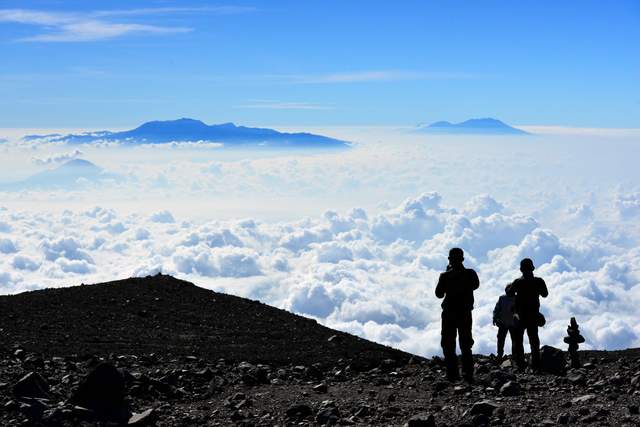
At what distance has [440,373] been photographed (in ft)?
66.2

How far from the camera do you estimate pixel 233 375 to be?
2055 centimetres

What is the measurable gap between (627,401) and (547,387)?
6.79 feet

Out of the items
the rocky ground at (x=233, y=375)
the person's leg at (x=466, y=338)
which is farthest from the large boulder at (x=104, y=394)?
the person's leg at (x=466, y=338)

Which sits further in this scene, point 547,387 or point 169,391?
point 169,391

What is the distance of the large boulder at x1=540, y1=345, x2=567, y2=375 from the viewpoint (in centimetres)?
1961

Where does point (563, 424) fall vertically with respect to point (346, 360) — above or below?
above

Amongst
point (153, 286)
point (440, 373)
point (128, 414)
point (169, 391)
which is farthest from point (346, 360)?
point (153, 286)

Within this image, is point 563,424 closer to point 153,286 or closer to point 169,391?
point 169,391

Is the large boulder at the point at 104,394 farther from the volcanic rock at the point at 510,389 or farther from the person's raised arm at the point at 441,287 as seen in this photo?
the volcanic rock at the point at 510,389

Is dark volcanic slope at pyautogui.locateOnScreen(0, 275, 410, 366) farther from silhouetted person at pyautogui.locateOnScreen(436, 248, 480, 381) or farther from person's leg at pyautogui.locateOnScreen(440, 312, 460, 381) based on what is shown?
silhouetted person at pyautogui.locateOnScreen(436, 248, 480, 381)

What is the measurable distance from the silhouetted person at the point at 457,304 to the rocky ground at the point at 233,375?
697mm

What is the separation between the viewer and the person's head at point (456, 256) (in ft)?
56.6

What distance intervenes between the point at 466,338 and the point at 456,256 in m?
1.83

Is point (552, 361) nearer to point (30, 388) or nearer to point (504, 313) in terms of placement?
point (504, 313)
